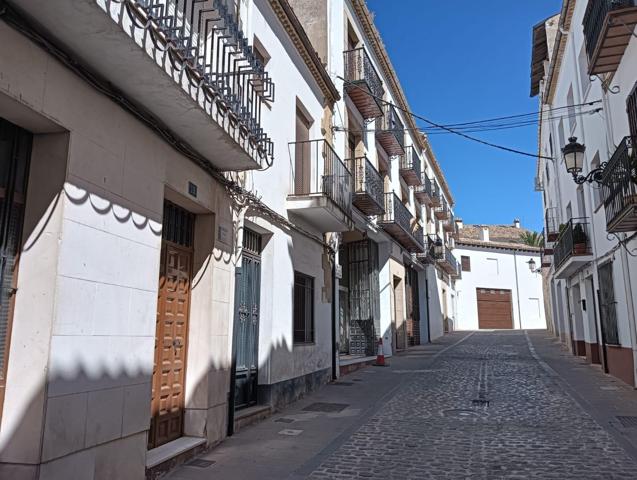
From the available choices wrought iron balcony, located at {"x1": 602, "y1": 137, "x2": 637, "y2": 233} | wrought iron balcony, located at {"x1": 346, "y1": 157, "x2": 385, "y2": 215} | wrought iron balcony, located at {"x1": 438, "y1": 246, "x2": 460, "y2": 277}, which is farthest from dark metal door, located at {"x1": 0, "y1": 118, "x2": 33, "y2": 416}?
wrought iron balcony, located at {"x1": 438, "y1": 246, "x2": 460, "y2": 277}

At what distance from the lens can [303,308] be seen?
961 cm

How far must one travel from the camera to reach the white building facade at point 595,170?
333 inches

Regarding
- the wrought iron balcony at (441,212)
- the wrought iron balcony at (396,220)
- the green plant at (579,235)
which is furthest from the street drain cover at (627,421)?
the wrought iron balcony at (441,212)

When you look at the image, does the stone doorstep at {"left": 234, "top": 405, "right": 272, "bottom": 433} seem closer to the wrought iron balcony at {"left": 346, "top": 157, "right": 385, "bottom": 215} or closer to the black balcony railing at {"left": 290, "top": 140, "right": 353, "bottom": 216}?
the black balcony railing at {"left": 290, "top": 140, "right": 353, "bottom": 216}

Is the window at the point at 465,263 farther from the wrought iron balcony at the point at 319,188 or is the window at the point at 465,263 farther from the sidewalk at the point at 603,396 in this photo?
the wrought iron balcony at the point at 319,188

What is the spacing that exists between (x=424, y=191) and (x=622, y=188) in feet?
48.2

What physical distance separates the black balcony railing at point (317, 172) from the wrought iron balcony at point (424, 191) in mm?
12305

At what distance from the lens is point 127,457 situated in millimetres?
4289

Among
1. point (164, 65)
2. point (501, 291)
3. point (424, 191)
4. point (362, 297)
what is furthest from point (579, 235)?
point (501, 291)

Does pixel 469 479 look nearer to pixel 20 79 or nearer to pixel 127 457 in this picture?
pixel 127 457

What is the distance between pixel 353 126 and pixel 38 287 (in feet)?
36.3

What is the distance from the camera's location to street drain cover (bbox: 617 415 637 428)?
267 inches

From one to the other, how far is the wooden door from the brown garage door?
115 feet

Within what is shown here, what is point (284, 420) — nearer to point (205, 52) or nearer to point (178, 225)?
point (178, 225)
